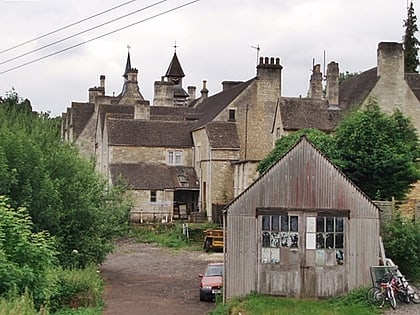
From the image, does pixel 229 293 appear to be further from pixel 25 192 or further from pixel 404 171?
pixel 404 171

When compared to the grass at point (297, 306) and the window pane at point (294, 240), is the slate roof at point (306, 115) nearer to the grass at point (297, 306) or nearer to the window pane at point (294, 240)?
the window pane at point (294, 240)

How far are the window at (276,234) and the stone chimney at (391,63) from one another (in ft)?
87.3

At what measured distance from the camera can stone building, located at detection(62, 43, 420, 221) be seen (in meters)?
50.9

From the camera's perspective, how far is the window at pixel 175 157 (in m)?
61.2

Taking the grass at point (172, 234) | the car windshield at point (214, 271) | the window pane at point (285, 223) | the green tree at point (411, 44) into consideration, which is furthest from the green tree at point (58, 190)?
the green tree at point (411, 44)

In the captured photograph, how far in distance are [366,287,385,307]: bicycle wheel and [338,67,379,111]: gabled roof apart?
27.3 metres

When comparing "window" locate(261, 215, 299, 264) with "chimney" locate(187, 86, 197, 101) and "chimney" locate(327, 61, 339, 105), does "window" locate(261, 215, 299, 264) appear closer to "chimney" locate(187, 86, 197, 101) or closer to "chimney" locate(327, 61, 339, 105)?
"chimney" locate(327, 61, 339, 105)

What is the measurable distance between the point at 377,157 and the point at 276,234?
11.3 meters

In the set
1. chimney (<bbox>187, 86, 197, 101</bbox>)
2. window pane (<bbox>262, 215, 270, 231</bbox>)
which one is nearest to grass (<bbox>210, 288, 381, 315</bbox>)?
window pane (<bbox>262, 215, 270, 231</bbox>)

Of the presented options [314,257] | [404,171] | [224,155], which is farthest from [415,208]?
[224,155]

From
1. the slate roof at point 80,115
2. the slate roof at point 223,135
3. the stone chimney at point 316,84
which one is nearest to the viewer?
the slate roof at point 223,135

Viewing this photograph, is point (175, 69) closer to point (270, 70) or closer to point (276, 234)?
point (270, 70)

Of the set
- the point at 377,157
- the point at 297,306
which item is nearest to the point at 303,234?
the point at 297,306

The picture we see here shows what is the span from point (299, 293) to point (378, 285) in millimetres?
2769
